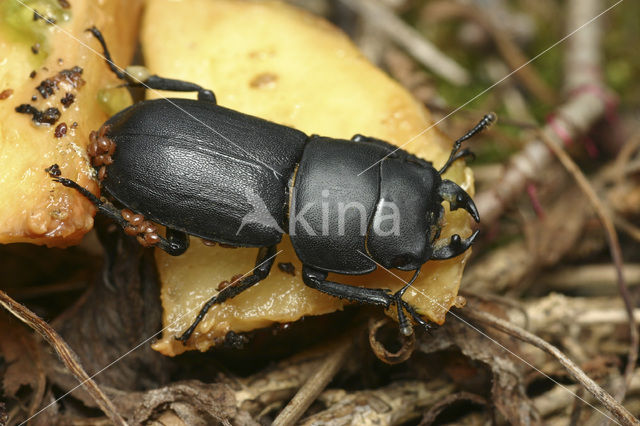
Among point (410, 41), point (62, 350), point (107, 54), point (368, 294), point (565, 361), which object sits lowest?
point (62, 350)

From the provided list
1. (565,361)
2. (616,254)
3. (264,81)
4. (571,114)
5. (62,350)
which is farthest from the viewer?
(571,114)

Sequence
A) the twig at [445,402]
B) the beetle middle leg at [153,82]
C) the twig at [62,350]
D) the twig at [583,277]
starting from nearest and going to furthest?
1. the twig at [62,350]
2. the twig at [445,402]
3. the beetle middle leg at [153,82]
4. the twig at [583,277]

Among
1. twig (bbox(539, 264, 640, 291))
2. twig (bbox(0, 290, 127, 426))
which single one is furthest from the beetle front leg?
twig (bbox(539, 264, 640, 291))

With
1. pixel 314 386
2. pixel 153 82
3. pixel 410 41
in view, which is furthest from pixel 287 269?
pixel 410 41

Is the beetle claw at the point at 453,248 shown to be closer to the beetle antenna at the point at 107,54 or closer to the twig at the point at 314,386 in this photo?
the twig at the point at 314,386

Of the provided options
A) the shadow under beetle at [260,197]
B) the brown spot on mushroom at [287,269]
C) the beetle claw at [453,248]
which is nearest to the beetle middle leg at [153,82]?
the shadow under beetle at [260,197]

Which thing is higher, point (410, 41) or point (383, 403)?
point (410, 41)

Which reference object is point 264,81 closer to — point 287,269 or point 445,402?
point 287,269
